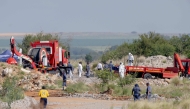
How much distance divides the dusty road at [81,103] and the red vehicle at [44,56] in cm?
1587

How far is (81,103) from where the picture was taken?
36188 millimetres

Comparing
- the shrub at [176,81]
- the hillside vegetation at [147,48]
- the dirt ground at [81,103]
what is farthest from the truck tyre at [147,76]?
the hillside vegetation at [147,48]

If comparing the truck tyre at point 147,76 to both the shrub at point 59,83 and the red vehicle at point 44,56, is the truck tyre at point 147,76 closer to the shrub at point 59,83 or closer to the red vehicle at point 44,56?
the red vehicle at point 44,56

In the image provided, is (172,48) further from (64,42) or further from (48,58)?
(48,58)

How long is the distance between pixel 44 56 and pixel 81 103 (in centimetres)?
1997

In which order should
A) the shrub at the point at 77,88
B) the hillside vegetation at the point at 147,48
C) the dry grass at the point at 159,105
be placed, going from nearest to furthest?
1. the dry grass at the point at 159,105
2. the shrub at the point at 77,88
3. the hillside vegetation at the point at 147,48

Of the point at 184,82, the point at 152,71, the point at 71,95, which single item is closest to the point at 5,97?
the point at 71,95

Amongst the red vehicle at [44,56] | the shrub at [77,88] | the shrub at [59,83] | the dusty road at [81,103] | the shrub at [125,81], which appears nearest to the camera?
the dusty road at [81,103]

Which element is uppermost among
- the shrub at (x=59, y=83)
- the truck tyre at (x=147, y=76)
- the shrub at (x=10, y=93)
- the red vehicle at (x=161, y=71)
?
the shrub at (x=10, y=93)

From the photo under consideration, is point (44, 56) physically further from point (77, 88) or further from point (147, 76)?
point (77, 88)

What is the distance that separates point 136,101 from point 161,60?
40.6m

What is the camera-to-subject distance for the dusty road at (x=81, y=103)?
33.9 meters

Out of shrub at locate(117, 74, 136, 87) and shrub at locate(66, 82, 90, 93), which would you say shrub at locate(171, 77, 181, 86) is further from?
shrub at locate(66, 82, 90, 93)

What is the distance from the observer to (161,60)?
7300cm
